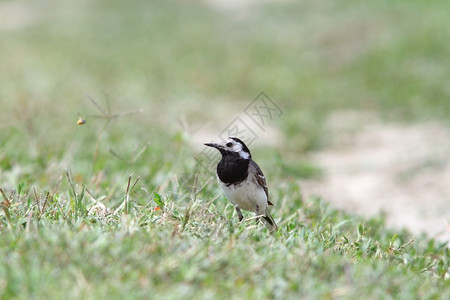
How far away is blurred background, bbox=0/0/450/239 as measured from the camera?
7.48 meters

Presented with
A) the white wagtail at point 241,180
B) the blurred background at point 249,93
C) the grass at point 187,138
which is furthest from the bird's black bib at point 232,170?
the blurred background at point 249,93

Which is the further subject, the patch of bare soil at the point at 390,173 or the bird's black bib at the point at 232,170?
the patch of bare soil at the point at 390,173

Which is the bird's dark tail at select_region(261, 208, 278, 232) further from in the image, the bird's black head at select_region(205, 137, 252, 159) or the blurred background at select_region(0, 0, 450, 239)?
the blurred background at select_region(0, 0, 450, 239)

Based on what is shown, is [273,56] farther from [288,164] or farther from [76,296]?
[76,296]

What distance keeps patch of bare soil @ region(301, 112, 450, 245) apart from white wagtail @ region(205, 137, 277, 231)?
7.00 feet

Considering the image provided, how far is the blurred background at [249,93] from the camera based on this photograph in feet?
24.5

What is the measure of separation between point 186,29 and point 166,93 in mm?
6445

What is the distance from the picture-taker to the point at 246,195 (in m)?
4.61

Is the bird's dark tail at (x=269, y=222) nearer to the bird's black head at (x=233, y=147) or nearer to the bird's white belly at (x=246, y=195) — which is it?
the bird's white belly at (x=246, y=195)

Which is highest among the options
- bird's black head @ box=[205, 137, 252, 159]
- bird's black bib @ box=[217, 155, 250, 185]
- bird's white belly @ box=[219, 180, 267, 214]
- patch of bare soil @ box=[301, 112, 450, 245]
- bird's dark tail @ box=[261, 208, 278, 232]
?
bird's black head @ box=[205, 137, 252, 159]

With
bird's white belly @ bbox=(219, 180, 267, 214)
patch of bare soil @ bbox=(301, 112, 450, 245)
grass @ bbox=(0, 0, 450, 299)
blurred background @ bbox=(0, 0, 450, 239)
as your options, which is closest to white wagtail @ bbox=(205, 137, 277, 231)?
bird's white belly @ bbox=(219, 180, 267, 214)

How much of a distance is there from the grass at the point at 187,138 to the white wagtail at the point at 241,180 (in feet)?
0.57

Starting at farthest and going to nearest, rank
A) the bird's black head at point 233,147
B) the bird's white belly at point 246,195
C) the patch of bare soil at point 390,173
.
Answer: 1. the patch of bare soil at point 390,173
2. the bird's black head at point 233,147
3. the bird's white belly at point 246,195

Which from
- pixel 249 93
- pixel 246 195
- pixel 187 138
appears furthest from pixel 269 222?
pixel 249 93
